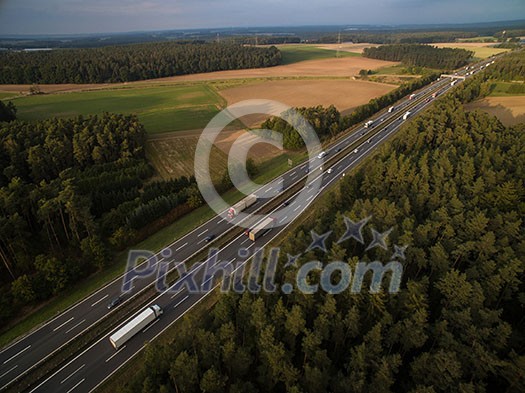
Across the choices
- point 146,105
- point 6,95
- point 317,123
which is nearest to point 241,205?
point 317,123

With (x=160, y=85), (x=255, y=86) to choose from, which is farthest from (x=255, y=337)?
(x=160, y=85)

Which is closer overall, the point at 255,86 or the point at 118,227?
the point at 118,227

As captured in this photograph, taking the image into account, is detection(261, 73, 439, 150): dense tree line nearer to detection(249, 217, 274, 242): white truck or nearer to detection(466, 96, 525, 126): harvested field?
detection(249, 217, 274, 242): white truck

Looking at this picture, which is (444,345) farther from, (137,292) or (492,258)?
(137,292)

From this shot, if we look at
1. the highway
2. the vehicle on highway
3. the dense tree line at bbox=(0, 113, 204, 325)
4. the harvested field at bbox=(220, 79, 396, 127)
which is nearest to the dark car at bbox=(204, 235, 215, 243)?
the vehicle on highway

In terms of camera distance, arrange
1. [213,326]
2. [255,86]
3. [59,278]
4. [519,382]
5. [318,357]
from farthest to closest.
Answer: [255,86], [59,278], [213,326], [318,357], [519,382]

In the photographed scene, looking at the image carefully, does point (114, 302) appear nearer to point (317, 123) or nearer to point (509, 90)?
point (317, 123)
